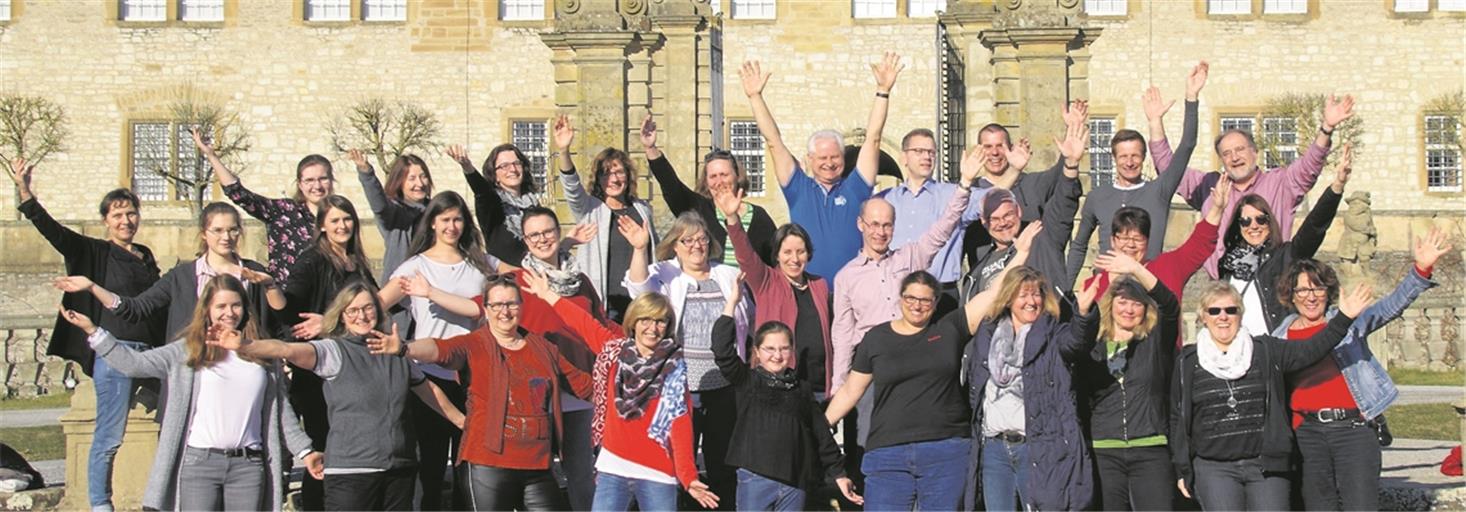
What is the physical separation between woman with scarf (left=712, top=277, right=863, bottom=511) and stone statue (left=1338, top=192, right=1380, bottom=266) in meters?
19.9

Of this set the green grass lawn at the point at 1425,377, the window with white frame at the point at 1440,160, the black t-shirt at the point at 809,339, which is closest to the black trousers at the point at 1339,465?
the black t-shirt at the point at 809,339

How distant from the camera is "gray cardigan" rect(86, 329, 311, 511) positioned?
8.68m

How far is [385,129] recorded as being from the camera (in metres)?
38.4

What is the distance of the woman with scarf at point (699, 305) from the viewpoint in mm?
9398

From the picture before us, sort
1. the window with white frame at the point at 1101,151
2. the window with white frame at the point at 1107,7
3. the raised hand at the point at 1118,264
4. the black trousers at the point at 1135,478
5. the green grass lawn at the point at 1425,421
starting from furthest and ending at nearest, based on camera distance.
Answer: the window with white frame at the point at 1107,7 → the window with white frame at the point at 1101,151 → the green grass lawn at the point at 1425,421 → the raised hand at the point at 1118,264 → the black trousers at the point at 1135,478

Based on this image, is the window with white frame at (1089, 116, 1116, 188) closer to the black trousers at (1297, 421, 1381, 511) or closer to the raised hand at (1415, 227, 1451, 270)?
the raised hand at (1415, 227, 1451, 270)

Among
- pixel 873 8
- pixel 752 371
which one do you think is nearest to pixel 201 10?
pixel 873 8

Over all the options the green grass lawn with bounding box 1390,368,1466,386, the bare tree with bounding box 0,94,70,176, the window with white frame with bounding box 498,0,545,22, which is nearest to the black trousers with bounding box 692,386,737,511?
the green grass lawn with bounding box 1390,368,1466,386

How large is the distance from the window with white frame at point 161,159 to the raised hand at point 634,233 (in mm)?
30817

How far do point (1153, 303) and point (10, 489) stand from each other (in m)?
6.87

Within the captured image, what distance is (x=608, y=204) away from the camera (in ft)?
34.3

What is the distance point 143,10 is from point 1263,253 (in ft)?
113

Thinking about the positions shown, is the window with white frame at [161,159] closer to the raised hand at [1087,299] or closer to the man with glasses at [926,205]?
the man with glasses at [926,205]

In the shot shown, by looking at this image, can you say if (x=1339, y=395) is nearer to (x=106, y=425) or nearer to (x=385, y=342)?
(x=385, y=342)
